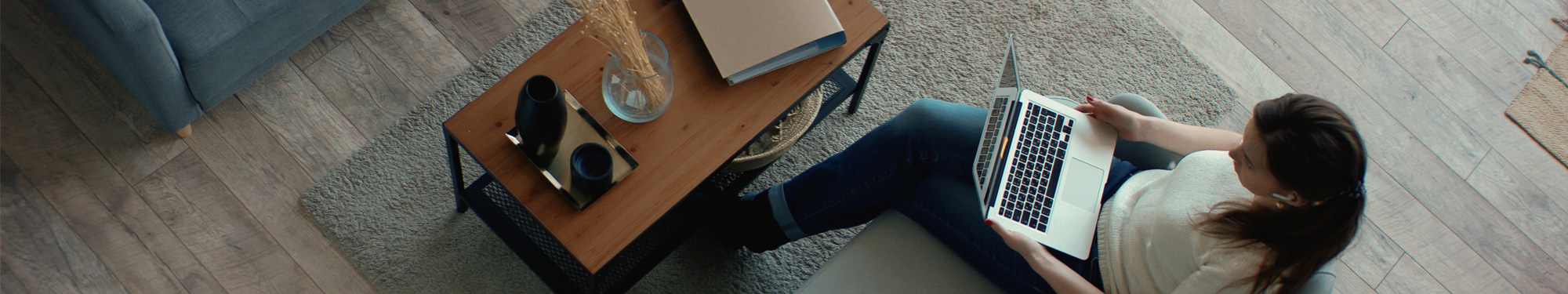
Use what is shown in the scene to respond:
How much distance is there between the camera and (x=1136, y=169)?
55.8 inches

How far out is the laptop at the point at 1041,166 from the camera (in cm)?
131

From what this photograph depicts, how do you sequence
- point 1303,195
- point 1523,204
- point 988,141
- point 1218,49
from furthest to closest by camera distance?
point 1218,49 → point 1523,204 → point 988,141 → point 1303,195

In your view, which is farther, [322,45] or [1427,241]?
[1427,241]

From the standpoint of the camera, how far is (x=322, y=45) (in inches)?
72.9

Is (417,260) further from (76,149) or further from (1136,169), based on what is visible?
(1136,169)

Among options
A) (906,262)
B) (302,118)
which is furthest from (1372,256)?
(302,118)

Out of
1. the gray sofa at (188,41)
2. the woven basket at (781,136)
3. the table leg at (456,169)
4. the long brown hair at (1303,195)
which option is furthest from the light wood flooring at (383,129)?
the long brown hair at (1303,195)

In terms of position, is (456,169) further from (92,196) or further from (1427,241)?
(1427,241)

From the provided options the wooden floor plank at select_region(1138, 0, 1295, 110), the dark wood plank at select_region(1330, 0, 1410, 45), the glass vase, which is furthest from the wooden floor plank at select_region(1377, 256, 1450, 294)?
the glass vase

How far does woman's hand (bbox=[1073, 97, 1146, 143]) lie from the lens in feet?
4.46

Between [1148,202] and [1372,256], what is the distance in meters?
1.08

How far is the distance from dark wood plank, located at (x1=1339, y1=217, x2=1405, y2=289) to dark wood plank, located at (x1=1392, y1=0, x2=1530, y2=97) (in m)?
0.55

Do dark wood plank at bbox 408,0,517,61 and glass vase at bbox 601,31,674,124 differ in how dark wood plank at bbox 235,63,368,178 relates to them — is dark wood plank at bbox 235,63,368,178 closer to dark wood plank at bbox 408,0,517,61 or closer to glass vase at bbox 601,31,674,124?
dark wood plank at bbox 408,0,517,61

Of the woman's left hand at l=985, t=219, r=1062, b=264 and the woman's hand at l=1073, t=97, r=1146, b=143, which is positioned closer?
the woman's left hand at l=985, t=219, r=1062, b=264
